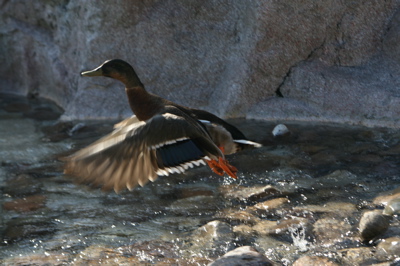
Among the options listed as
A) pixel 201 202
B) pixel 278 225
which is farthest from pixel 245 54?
pixel 278 225

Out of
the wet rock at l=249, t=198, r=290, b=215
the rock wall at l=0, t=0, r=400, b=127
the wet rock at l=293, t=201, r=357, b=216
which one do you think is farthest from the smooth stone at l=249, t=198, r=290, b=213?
the rock wall at l=0, t=0, r=400, b=127

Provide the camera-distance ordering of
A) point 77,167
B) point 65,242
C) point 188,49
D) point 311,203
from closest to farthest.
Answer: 1. point 77,167
2. point 65,242
3. point 311,203
4. point 188,49

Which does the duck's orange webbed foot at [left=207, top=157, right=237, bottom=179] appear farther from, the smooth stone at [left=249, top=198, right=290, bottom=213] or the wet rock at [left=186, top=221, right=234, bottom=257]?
the wet rock at [left=186, top=221, right=234, bottom=257]

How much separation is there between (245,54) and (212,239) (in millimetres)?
3194

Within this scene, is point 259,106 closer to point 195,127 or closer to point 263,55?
point 263,55

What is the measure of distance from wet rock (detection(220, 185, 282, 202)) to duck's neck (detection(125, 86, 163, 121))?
884 millimetres

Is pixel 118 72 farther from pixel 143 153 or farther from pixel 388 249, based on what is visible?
pixel 388 249

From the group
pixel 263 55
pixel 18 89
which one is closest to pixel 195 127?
pixel 263 55

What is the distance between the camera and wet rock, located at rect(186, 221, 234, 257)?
363 centimetres

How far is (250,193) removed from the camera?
4496 mm

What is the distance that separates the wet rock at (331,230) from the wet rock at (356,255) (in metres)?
0.15

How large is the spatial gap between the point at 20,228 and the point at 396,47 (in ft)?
14.1

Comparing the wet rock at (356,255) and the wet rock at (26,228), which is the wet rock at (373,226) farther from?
the wet rock at (26,228)

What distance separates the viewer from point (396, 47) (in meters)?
6.34
